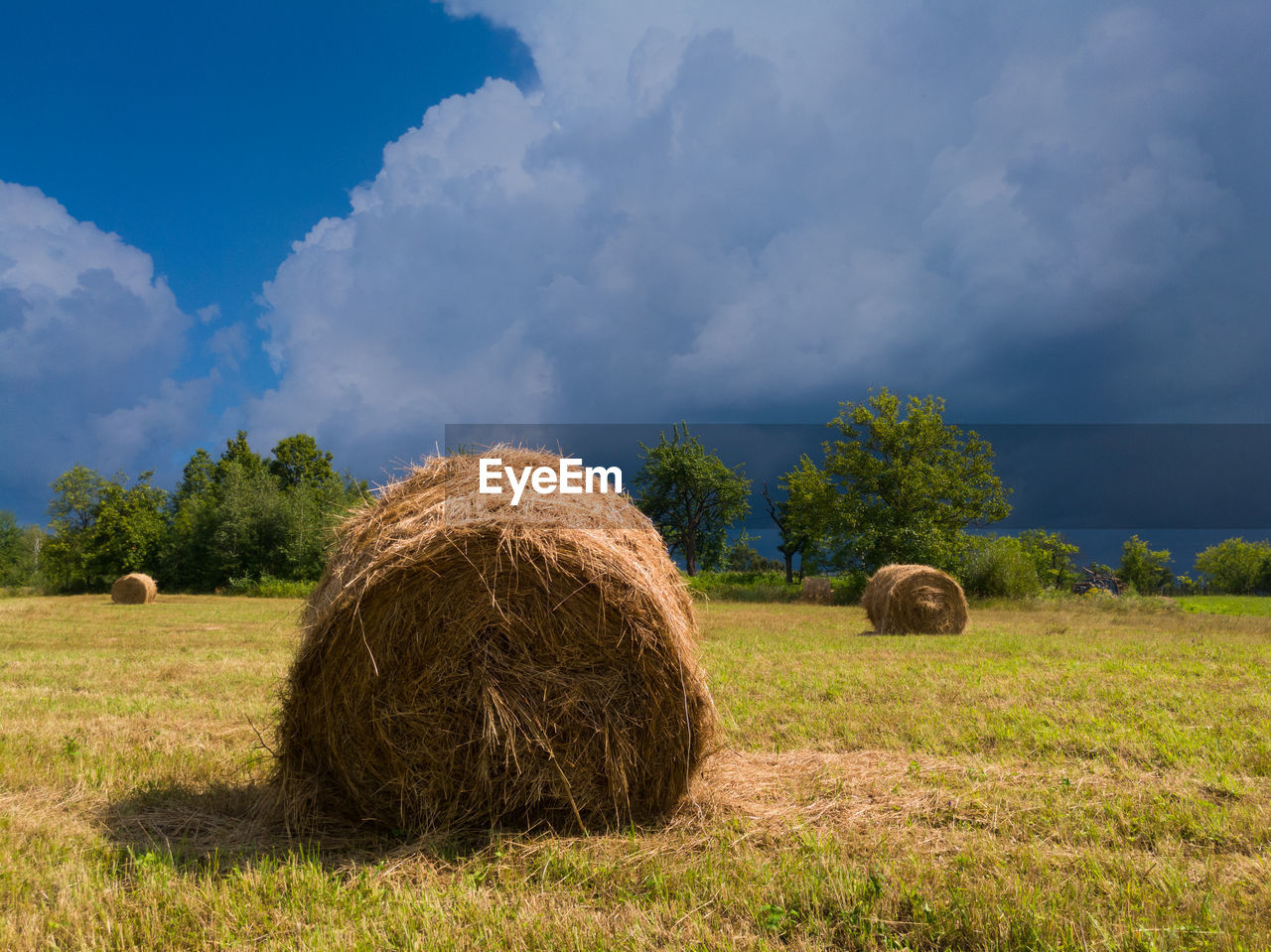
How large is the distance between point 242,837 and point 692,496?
52185 millimetres

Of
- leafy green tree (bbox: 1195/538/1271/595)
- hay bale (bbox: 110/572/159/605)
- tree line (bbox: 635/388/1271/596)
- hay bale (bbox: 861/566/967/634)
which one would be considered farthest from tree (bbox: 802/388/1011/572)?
leafy green tree (bbox: 1195/538/1271/595)

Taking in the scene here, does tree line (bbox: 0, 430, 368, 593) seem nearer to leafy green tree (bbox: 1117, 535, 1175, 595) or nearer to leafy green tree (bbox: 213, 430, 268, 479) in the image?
leafy green tree (bbox: 213, 430, 268, 479)

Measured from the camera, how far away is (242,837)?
4598 millimetres

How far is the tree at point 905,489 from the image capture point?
3466 cm

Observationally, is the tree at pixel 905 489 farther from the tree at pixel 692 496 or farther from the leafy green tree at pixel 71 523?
the leafy green tree at pixel 71 523

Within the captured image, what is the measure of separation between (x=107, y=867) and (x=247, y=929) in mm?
1375

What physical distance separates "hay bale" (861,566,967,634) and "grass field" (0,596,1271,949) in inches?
Answer: 333

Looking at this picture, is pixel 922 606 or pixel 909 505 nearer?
pixel 922 606

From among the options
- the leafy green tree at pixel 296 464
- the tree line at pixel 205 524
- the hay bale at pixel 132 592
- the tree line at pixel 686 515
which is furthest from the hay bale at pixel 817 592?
the leafy green tree at pixel 296 464

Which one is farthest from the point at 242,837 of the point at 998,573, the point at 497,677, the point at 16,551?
the point at 16,551

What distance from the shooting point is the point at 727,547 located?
56.8 metres

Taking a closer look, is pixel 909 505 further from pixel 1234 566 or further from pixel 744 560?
pixel 1234 566

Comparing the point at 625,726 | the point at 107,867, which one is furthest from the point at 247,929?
the point at 625,726

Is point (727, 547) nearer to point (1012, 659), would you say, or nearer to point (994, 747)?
point (1012, 659)
